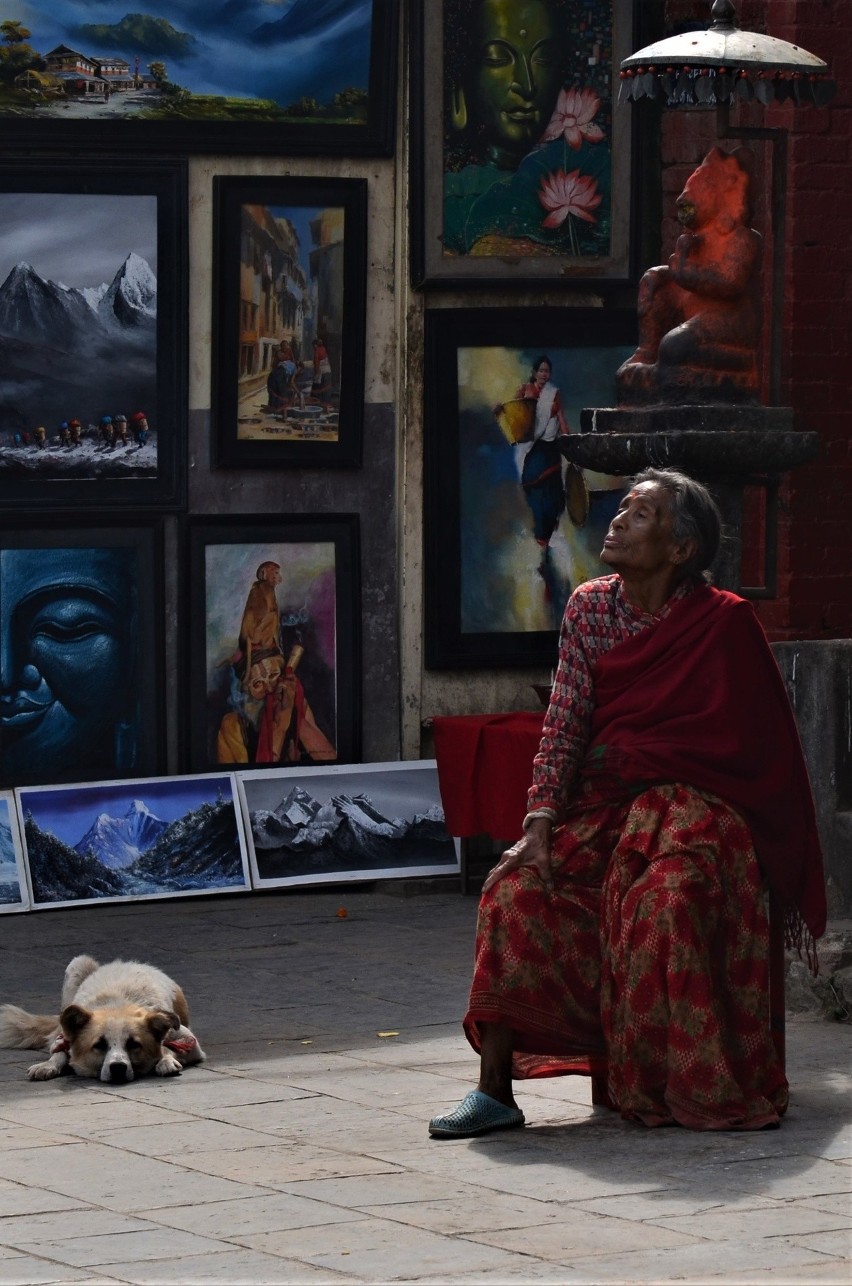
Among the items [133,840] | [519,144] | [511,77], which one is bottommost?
[133,840]

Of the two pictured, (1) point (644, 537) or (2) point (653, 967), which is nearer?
(2) point (653, 967)

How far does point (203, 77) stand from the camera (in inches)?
381

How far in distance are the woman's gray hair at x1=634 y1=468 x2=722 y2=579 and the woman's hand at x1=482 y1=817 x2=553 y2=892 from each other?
0.74 meters

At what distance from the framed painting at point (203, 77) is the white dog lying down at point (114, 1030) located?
154 inches

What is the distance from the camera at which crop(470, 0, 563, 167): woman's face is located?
10117mm

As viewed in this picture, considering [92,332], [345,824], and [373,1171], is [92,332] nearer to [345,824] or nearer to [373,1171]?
[345,824]

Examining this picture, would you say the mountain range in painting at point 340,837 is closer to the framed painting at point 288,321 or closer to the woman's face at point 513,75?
the framed painting at point 288,321

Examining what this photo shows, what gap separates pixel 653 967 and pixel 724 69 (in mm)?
3286

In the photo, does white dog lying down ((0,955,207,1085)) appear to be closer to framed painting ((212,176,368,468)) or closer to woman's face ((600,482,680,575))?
woman's face ((600,482,680,575))

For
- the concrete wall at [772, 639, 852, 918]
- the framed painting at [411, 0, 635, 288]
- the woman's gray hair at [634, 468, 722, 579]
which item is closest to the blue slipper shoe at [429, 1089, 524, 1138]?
the woman's gray hair at [634, 468, 722, 579]

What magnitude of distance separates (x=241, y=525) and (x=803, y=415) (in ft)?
7.99

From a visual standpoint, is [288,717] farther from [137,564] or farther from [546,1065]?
[546,1065]

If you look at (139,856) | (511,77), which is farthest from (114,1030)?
(511,77)

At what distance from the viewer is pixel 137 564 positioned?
32.2 ft
